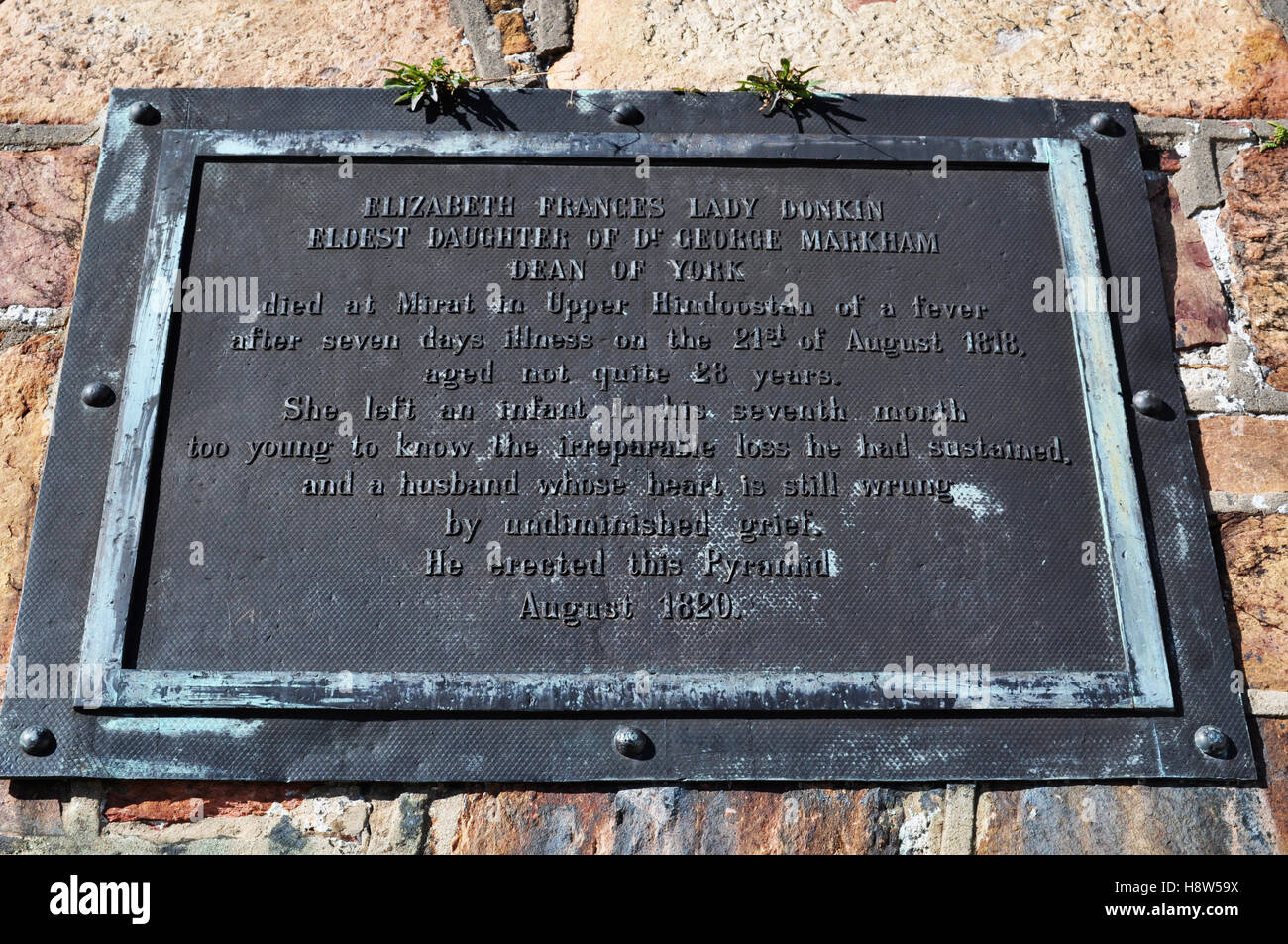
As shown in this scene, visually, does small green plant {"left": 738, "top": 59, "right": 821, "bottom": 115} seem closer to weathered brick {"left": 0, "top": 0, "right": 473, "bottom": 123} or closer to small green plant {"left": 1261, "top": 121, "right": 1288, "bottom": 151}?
weathered brick {"left": 0, "top": 0, "right": 473, "bottom": 123}

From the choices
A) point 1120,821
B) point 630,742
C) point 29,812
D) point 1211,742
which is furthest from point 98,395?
point 1211,742

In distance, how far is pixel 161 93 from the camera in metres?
2.93

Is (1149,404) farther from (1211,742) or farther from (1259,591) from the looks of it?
(1211,742)

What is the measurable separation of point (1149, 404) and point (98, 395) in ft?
8.50

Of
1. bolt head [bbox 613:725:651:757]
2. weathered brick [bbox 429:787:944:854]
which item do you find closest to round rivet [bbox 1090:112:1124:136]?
weathered brick [bbox 429:787:944:854]

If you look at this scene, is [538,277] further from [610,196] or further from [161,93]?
[161,93]

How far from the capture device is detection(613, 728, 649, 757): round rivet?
7.39 feet

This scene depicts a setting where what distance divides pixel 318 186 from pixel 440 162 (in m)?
0.33

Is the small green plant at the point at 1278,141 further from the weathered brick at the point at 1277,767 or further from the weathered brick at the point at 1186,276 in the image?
the weathered brick at the point at 1277,767

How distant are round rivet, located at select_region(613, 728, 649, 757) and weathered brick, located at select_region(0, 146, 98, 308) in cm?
187

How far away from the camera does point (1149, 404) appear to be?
8.57 feet

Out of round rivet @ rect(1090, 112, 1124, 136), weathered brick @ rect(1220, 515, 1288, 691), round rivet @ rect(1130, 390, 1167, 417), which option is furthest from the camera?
round rivet @ rect(1090, 112, 1124, 136)

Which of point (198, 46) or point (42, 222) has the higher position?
point (198, 46)

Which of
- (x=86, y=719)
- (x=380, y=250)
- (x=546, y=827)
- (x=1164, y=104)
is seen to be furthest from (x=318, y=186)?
(x=1164, y=104)
